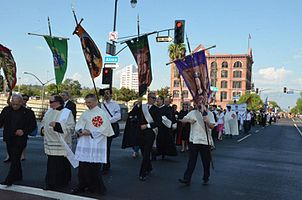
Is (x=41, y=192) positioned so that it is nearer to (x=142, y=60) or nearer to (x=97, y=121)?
(x=97, y=121)

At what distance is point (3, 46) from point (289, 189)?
22.5ft

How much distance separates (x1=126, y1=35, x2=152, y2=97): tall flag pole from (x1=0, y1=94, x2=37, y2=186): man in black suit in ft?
8.27

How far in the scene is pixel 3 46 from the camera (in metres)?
8.97

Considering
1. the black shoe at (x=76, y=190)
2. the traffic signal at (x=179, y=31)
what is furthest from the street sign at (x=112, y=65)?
the black shoe at (x=76, y=190)

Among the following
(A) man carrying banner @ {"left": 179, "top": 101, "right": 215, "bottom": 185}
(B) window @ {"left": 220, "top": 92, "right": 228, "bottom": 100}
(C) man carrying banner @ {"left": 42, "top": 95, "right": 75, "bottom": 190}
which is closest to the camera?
(C) man carrying banner @ {"left": 42, "top": 95, "right": 75, "bottom": 190}

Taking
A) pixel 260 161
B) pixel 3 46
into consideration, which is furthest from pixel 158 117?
pixel 260 161

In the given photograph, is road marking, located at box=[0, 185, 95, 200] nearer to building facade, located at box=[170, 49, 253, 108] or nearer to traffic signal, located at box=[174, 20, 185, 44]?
traffic signal, located at box=[174, 20, 185, 44]

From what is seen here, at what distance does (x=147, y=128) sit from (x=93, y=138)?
1.70 meters

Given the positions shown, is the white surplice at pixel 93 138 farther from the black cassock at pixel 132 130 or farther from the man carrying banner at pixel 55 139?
the black cassock at pixel 132 130

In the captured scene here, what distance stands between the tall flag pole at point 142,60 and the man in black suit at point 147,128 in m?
0.57

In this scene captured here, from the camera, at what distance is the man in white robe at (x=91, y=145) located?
6.41 m

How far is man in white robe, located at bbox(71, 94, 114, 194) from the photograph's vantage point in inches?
253

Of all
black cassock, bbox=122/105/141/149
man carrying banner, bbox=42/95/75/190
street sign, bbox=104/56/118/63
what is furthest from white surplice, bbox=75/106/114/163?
street sign, bbox=104/56/118/63

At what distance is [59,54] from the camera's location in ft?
30.2
